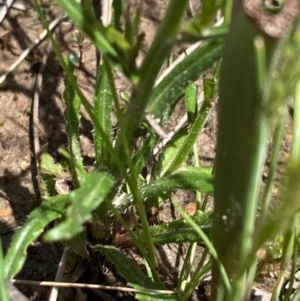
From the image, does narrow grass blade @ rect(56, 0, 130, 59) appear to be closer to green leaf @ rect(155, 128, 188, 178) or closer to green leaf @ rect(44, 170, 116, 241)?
green leaf @ rect(44, 170, 116, 241)

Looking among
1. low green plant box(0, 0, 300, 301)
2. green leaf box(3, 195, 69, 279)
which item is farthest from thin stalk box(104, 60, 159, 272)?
green leaf box(3, 195, 69, 279)

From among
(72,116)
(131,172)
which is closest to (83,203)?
(131,172)

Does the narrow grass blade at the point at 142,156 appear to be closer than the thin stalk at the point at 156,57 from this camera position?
No

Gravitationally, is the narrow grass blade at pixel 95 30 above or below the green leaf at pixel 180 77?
above

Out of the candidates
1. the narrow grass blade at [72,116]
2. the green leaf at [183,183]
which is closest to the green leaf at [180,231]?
the green leaf at [183,183]

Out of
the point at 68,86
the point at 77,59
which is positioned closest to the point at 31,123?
the point at 77,59

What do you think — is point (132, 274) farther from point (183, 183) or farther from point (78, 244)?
point (183, 183)

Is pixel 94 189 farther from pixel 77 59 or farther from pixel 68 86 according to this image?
pixel 77 59

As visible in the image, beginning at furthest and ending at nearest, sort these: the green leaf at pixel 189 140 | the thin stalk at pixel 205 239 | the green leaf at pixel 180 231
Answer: the green leaf at pixel 189 140
the green leaf at pixel 180 231
the thin stalk at pixel 205 239

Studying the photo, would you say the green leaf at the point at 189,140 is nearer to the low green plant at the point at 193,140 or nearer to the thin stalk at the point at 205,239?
the low green plant at the point at 193,140
